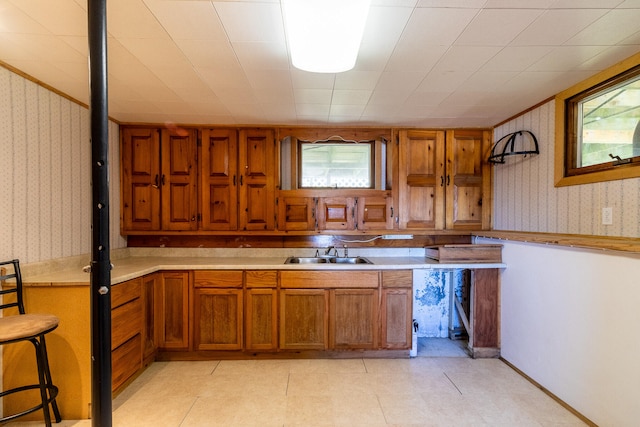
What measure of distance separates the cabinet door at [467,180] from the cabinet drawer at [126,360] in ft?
9.94

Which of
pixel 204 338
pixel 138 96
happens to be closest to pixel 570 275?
pixel 204 338

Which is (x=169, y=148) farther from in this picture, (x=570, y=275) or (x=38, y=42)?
(x=570, y=275)

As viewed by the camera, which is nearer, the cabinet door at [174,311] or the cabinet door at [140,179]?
the cabinet door at [174,311]

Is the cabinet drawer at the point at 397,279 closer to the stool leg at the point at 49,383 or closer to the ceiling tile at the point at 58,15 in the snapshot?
the stool leg at the point at 49,383

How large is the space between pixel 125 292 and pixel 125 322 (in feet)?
0.72

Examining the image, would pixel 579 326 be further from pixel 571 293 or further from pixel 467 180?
pixel 467 180

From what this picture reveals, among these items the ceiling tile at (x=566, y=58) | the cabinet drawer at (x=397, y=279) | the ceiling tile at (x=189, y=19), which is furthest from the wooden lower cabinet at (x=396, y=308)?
the ceiling tile at (x=189, y=19)

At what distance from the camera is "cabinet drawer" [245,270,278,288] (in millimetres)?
2922

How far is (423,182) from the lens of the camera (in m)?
3.36

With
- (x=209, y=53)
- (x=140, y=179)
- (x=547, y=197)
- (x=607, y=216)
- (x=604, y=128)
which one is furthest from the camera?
(x=140, y=179)

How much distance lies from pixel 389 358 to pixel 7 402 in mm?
2755

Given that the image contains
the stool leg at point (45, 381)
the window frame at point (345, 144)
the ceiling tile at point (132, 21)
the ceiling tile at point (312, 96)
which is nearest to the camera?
the ceiling tile at point (132, 21)

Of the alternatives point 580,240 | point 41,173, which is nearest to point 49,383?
point 41,173

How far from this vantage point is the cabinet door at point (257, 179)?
330cm
